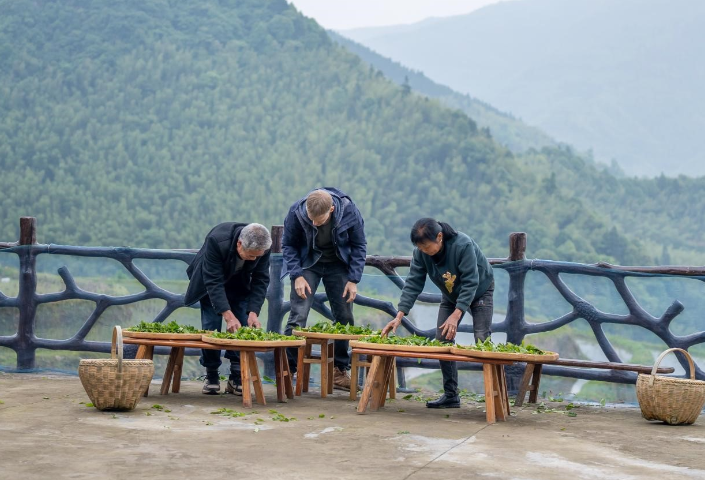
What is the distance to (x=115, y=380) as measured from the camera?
6.18 metres

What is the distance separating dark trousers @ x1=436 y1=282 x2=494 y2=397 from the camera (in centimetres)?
712

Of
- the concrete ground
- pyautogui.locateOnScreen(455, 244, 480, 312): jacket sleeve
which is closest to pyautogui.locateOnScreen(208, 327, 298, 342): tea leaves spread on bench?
the concrete ground

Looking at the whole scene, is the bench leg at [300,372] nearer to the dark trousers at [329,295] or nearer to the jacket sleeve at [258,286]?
the dark trousers at [329,295]

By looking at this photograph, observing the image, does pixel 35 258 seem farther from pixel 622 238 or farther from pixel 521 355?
pixel 622 238

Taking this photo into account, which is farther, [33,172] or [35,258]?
[33,172]

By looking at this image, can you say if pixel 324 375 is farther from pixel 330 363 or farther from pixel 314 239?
pixel 314 239

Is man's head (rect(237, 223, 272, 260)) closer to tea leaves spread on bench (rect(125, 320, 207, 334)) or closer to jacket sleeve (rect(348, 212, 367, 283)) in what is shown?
tea leaves spread on bench (rect(125, 320, 207, 334))

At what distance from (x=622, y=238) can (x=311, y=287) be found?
218 feet

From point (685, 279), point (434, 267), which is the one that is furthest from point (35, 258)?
point (685, 279)

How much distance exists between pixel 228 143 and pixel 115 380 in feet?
247

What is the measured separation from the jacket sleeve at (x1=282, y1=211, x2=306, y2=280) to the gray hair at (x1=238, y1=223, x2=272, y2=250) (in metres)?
0.65

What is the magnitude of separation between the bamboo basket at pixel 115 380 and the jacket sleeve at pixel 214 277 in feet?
3.35

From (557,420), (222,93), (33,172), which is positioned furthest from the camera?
(222,93)

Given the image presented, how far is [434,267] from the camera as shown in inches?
277
